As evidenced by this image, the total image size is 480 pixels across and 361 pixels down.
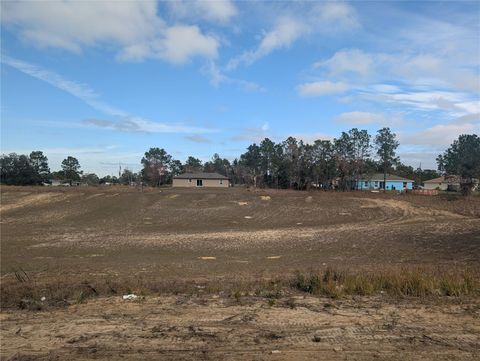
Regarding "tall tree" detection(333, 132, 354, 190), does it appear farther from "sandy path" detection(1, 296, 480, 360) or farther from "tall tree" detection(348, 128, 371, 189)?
"sandy path" detection(1, 296, 480, 360)

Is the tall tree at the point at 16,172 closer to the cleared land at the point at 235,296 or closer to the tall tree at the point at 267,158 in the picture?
the tall tree at the point at 267,158

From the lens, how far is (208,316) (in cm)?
803

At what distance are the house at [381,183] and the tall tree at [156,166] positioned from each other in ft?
180

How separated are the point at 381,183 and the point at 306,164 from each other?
25.7 m

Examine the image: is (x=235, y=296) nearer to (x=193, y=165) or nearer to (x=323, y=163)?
(x=323, y=163)

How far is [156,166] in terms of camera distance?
135625 millimetres

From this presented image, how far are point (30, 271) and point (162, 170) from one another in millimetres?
120726

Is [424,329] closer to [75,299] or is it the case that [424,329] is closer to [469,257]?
[75,299]

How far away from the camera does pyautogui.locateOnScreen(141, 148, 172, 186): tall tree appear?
427ft

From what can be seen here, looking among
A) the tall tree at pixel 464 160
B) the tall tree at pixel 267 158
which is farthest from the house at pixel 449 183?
the tall tree at pixel 267 158

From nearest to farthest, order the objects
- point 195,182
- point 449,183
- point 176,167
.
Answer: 1. point 449,183
2. point 195,182
3. point 176,167

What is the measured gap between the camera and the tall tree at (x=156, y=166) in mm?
130000

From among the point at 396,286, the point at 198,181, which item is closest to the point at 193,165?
the point at 198,181

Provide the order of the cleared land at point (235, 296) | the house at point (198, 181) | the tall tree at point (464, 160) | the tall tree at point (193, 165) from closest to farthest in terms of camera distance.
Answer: the cleared land at point (235, 296) → the tall tree at point (464, 160) → the house at point (198, 181) → the tall tree at point (193, 165)
